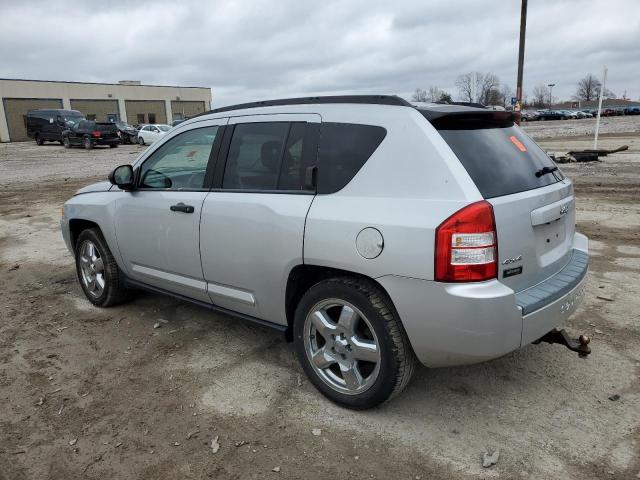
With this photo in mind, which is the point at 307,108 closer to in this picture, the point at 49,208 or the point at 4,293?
the point at 4,293

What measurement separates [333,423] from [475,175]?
1.62m

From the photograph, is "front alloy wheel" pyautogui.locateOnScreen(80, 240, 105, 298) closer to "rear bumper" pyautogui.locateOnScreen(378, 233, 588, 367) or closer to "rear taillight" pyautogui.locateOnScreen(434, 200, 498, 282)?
"rear bumper" pyautogui.locateOnScreen(378, 233, 588, 367)

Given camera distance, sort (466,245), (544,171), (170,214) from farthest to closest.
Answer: (170,214)
(544,171)
(466,245)

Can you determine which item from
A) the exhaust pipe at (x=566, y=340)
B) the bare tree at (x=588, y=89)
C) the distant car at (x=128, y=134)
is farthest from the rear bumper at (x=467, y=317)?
the bare tree at (x=588, y=89)

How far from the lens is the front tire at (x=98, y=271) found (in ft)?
15.8

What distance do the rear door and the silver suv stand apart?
0.01m

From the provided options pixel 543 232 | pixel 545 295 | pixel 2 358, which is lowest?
pixel 2 358

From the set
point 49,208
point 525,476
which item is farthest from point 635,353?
point 49,208

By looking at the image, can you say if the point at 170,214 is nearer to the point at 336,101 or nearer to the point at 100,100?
the point at 336,101

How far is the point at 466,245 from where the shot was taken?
2572mm

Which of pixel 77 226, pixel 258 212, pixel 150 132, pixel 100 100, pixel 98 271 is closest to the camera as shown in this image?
pixel 258 212

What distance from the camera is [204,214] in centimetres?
368

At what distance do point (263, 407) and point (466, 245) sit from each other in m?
1.61

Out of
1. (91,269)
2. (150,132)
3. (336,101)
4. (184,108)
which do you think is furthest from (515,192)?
(184,108)
